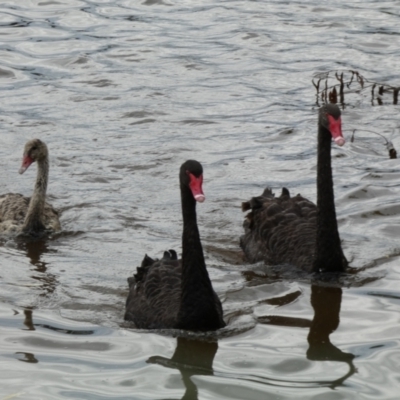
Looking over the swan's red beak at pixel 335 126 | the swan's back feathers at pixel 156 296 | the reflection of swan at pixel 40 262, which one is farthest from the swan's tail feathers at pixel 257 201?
the reflection of swan at pixel 40 262

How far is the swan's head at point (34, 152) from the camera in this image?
29.1 ft

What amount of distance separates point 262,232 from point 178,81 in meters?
5.21

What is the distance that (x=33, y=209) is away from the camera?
8602 millimetres

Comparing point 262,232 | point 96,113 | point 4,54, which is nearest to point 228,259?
point 262,232

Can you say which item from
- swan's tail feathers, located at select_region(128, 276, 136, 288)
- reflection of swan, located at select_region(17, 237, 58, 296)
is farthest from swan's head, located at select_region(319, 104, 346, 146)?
reflection of swan, located at select_region(17, 237, 58, 296)

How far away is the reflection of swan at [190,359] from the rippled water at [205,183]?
0.5 inches

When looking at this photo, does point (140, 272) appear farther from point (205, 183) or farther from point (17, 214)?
point (205, 183)

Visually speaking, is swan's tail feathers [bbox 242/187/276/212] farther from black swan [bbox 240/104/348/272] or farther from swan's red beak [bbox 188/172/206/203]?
swan's red beak [bbox 188/172/206/203]

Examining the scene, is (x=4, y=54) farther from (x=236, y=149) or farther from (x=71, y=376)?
(x=71, y=376)

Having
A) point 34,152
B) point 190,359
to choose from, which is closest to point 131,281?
point 190,359

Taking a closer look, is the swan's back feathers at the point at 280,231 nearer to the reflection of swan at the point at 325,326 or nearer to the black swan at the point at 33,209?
the reflection of swan at the point at 325,326

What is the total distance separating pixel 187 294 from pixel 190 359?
396 millimetres

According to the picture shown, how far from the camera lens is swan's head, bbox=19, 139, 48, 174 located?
888 centimetres

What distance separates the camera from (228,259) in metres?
7.86
